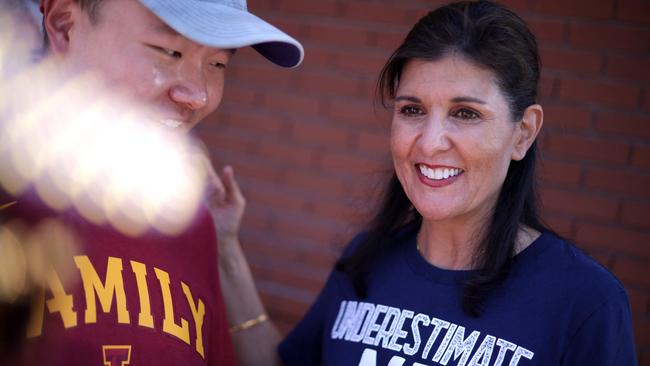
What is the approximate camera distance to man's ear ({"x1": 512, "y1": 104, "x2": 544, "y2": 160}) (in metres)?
2.24

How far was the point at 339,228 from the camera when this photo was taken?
426cm

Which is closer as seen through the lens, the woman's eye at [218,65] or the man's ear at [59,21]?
the man's ear at [59,21]

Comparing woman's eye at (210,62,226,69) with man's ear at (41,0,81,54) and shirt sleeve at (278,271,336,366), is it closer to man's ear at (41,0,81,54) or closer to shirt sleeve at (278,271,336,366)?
man's ear at (41,0,81,54)

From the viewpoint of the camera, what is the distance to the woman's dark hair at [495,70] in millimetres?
2148

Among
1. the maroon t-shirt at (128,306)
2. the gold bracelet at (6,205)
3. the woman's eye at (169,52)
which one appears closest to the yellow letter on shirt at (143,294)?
the maroon t-shirt at (128,306)

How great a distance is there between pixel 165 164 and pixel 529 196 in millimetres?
1088

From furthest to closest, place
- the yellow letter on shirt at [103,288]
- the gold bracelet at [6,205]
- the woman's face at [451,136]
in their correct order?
1. the woman's face at [451,136]
2. the yellow letter on shirt at [103,288]
3. the gold bracelet at [6,205]

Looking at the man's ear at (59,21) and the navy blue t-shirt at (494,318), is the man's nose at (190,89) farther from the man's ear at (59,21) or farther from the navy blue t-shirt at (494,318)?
the navy blue t-shirt at (494,318)

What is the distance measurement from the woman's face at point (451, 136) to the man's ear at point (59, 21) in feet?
3.06

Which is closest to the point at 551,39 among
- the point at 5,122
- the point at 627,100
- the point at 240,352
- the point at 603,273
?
the point at 627,100

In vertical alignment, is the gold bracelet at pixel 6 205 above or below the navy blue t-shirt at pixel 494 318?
above

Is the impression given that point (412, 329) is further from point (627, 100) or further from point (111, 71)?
point (627, 100)

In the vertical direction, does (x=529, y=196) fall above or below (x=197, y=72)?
below

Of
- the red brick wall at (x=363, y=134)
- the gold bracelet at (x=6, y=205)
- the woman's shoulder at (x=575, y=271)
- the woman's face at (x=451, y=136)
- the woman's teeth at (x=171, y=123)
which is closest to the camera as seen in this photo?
the gold bracelet at (x=6, y=205)
